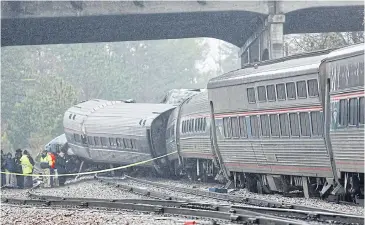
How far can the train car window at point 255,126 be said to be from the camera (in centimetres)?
2131

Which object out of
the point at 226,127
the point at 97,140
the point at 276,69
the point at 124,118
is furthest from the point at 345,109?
the point at 97,140

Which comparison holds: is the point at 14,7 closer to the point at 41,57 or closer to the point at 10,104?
the point at 10,104

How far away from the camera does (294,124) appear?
19.3 metres

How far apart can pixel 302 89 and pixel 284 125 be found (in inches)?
58.1

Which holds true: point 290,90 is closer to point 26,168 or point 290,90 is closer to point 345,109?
point 345,109

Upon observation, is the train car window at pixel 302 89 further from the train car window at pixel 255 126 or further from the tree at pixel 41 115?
the tree at pixel 41 115

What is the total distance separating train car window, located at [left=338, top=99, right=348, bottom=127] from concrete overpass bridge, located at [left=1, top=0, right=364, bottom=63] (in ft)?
71.2

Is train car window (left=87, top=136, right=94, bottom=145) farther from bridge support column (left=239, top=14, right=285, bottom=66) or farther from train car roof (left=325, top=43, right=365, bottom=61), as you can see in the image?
train car roof (left=325, top=43, right=365, bottom=61)

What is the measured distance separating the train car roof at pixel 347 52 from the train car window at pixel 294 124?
2.01m

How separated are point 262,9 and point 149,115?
26.4 feet

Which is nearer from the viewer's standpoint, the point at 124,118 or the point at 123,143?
the point at 123,143

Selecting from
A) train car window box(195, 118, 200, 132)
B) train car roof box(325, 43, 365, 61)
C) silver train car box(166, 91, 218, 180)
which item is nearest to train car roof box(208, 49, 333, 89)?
train car roof box(325, 43, 365, 61)

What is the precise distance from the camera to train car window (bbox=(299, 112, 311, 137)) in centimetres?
1859

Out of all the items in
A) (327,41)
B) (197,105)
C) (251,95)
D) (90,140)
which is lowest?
(90,140)
